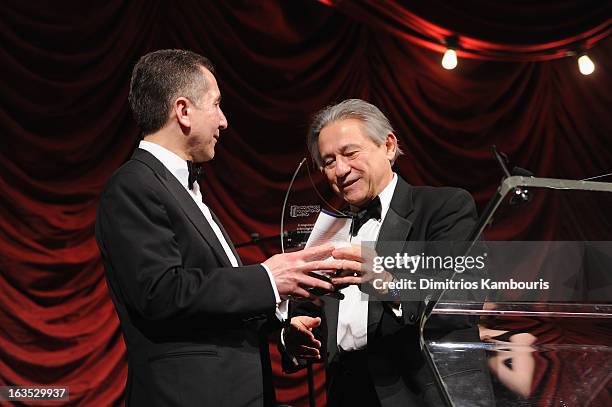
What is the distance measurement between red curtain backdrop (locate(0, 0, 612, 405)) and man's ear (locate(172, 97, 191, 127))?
2160 mm

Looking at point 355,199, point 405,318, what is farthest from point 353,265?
point 355,199

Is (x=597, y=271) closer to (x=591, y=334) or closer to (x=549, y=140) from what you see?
(x=591, y=334)

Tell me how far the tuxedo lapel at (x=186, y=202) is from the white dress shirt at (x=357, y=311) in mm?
356

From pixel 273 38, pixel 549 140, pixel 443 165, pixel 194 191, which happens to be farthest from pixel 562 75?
pixel 194 191

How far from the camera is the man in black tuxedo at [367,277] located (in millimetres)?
1702

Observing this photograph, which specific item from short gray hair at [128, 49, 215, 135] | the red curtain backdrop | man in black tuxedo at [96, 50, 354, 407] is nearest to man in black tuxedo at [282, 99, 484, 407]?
man in black tuxedo at [96, 50, 354, 407]

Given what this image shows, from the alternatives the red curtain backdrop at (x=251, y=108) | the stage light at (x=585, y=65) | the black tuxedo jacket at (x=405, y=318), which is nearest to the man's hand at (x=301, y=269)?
the black tuxedo jacket at (x=405, y=318)

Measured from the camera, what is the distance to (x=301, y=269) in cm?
158

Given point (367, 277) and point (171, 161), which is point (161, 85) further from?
point (367, 277)

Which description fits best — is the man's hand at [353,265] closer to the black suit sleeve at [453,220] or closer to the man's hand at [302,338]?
the black suit sleeve at [453,220]

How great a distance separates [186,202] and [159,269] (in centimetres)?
21

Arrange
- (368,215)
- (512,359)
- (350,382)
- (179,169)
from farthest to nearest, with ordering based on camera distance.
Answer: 1. (368,215)
2. (350,382)
3. (179,169)
4. (512,359)

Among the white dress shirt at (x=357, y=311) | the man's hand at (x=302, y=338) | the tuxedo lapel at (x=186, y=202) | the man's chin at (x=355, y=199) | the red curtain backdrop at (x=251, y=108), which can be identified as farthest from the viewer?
the red curtain backdrop at (x=251, y=108)

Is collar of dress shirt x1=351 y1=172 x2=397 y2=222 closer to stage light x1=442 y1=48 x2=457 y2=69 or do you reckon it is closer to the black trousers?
the black trousers
